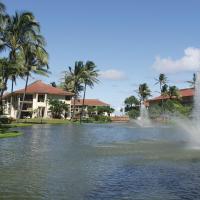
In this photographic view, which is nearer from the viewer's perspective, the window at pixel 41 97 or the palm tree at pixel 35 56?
the palm tree at pixel 35 56

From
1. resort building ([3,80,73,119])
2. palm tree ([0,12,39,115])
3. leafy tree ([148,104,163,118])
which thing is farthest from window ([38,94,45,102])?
palm tree ([0,12,39,115])

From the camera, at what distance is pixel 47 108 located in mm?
105688

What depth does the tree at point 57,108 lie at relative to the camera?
102375 mm

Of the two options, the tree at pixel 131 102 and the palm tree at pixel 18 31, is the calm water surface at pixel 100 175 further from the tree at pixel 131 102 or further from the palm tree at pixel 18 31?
the tree at pixel 131 102

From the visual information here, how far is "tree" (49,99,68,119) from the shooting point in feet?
336

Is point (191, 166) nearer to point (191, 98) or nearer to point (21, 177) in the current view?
point (21, 177)

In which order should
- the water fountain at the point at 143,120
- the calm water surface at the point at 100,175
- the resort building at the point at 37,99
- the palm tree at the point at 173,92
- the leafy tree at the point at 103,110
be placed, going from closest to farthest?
the calm water surface at the point at 100,175, the water fountain at the point at 143,120, the resort building at the point at 37,99, the palm tree at the point at 173,92, the leafy tree at the point at 103,110

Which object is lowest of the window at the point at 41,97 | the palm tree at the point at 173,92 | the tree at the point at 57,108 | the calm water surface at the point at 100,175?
the calm water surface at the point at 100,175

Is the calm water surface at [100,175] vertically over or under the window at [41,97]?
under

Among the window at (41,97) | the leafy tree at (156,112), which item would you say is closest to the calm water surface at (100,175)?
the window at (41,97)

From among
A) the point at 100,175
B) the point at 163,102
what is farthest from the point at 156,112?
the point at 100,175

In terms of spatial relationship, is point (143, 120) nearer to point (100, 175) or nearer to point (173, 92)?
point (173, 92)

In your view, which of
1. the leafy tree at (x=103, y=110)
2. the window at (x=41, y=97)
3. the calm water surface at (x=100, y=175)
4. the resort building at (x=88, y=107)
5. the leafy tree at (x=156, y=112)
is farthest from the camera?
the leafy tree at (x=103, y=110)

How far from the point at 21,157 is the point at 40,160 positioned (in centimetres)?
176
